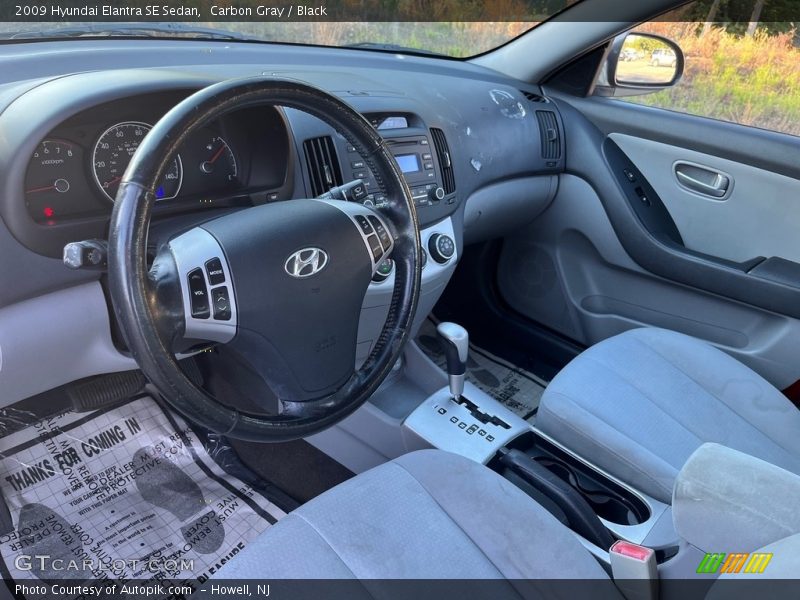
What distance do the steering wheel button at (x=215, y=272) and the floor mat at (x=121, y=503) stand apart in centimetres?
95

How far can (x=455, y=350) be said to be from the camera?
165 centimetres

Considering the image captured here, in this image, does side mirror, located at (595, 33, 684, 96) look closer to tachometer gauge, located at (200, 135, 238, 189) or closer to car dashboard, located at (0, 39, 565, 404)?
car dashboard, located at (0, 39, 565, 404)

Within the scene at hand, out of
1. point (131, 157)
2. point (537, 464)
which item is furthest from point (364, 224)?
point (537, 464)

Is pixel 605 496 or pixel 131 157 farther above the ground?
pixel 131 157

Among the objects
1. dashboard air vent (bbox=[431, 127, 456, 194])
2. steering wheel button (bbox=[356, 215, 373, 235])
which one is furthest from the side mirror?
steering wheel button (bbox=[356, 215, 373, 235])

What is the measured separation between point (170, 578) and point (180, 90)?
42.5 inches

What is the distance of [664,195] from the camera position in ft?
Result: 7.12

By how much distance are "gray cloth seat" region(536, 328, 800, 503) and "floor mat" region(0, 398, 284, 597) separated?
0.84m

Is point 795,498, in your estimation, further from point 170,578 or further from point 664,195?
point 664,195

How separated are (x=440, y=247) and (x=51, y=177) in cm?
92

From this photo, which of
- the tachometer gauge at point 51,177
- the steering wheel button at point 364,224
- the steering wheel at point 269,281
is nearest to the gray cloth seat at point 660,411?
the steering wheel at point 269,281

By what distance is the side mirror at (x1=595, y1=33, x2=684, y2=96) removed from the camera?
2057mm

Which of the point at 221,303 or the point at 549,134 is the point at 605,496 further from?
the point at 549,134

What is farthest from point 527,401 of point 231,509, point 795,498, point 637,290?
point 795,498
